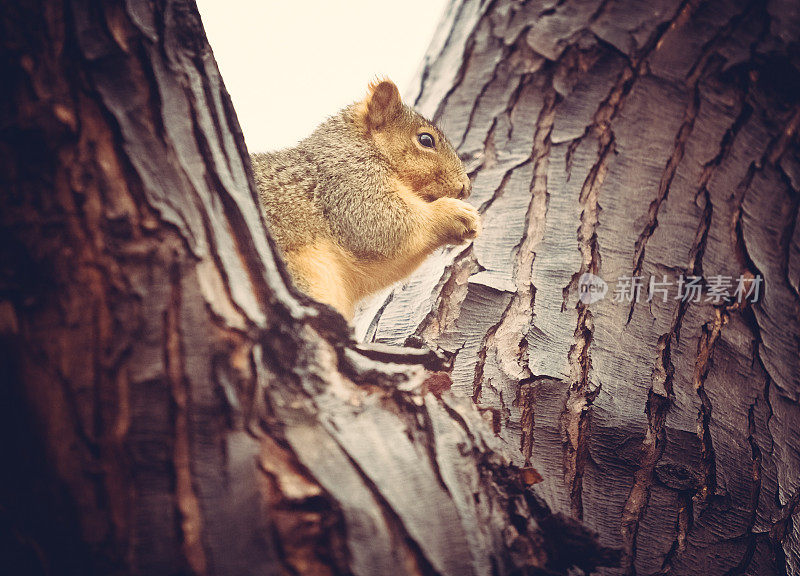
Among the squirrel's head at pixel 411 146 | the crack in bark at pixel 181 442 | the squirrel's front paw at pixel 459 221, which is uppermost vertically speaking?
the squirrel's head at pixel 411 146

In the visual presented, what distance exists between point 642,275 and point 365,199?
1.25 metres

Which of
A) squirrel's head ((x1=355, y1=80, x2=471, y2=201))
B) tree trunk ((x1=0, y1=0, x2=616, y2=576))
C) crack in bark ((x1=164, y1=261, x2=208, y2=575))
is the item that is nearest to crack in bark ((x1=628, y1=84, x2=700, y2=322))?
squirrel's head ((x1=355, y1=80, x2=471, y2=201))

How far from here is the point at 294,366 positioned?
→ 1264 millimetres

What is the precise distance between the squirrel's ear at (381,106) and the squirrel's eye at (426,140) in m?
0.19

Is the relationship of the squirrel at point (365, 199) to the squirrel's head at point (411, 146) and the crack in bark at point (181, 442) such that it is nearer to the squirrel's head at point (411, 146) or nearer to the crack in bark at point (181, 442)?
the squirrel's head at point (411, 146)

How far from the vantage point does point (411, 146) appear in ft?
9.52

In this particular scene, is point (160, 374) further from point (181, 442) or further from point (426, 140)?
point (426, 140)

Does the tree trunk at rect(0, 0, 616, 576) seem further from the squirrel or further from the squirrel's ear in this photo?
the squirrel's ear

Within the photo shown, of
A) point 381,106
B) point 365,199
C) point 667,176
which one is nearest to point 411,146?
Result: point 381,106

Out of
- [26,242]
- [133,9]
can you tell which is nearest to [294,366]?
[26,242]

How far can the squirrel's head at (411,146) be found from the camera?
2.82 m

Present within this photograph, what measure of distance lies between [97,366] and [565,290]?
167cm

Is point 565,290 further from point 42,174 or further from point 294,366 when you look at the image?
point 42,174

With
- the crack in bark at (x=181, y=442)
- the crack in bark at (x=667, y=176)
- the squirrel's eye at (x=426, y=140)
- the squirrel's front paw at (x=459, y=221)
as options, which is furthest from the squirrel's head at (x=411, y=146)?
the crack in bark at (x=181, y=442)
